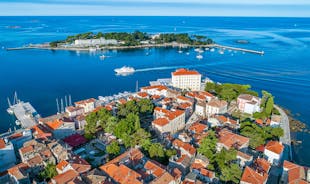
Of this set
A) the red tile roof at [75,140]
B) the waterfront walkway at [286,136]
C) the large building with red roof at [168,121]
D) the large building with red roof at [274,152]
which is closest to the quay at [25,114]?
the red tile roof at [75,140]

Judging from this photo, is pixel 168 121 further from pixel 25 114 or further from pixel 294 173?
pixel 25 114

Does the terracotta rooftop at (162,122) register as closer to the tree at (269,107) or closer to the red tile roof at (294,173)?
the red tile roof at (294,173)

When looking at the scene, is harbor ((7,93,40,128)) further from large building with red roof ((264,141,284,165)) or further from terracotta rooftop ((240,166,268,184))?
large building with red roof ((264,141,284,165))

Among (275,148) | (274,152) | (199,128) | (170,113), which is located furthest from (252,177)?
(170,113)

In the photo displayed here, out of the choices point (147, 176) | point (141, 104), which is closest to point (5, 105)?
point (141, 104)

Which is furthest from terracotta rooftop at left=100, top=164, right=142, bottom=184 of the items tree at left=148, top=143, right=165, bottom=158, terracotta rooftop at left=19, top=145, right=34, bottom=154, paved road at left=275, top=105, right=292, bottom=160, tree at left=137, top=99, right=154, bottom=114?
paved road at left=275, top=105, right=292, bottom=160
